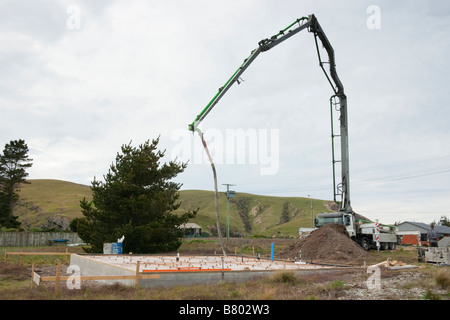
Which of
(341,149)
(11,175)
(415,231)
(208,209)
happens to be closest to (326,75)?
(341,149)

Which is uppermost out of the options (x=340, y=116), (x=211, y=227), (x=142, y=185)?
(x=340, y=116)

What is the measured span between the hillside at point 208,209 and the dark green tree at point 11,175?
16.0m

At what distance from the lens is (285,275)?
42.7 feet

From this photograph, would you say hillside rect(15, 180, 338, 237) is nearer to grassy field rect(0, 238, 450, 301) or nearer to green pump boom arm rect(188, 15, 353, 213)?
green pump boom arm rect(188, 15, 353, 213)

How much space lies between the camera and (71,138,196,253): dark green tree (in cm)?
2881

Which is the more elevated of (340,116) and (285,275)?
(340,116)

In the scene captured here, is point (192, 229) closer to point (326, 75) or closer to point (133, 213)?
point (133, 213)

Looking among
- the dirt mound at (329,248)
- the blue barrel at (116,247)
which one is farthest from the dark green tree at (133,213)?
the dirt mound at (329,248)
